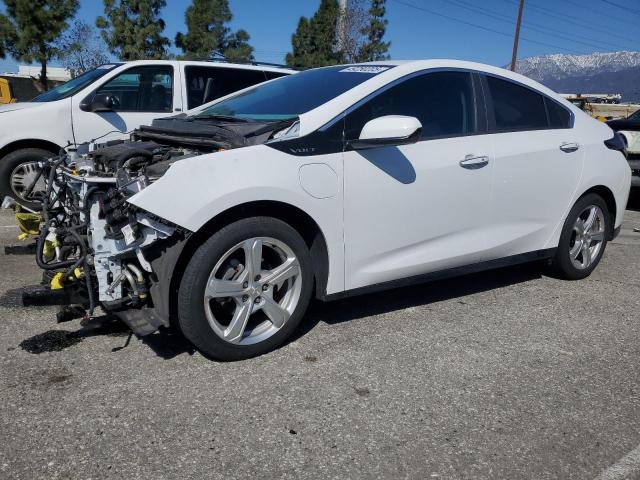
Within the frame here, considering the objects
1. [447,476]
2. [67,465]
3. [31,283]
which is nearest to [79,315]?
[31,283]

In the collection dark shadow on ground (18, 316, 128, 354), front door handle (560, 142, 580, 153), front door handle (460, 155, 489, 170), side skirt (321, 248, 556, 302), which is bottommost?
dark shadow on ground (18, 316, 128, 354)

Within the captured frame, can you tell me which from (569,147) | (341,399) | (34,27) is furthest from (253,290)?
(34,27)

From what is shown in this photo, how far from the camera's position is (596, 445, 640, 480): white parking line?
2361mm

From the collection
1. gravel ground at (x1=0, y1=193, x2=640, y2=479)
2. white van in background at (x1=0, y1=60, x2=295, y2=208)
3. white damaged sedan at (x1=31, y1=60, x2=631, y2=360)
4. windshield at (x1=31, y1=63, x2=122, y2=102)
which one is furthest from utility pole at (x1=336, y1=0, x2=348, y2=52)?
gravel ground at (x1=0, y1=193, x2=640, y2=479)

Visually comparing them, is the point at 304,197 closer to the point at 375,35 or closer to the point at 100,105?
the point at 100,105

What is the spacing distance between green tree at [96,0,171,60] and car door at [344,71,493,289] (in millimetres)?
24496

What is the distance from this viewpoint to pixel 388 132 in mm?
3236

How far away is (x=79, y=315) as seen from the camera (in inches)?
140

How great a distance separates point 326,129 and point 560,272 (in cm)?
269

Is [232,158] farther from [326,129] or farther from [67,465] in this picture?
[67,465]

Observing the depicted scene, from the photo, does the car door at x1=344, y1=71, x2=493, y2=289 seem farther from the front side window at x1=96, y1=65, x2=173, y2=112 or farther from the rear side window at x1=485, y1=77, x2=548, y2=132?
the front side window at x1=96, y1=65, x2=173, y2=112

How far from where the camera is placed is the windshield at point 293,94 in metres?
3.61

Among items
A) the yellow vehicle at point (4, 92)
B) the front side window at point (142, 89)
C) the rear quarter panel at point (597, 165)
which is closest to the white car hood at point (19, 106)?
the front side window at point (142, 89)

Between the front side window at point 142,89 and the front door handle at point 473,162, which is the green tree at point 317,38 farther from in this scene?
the front door handle at point 473,162
